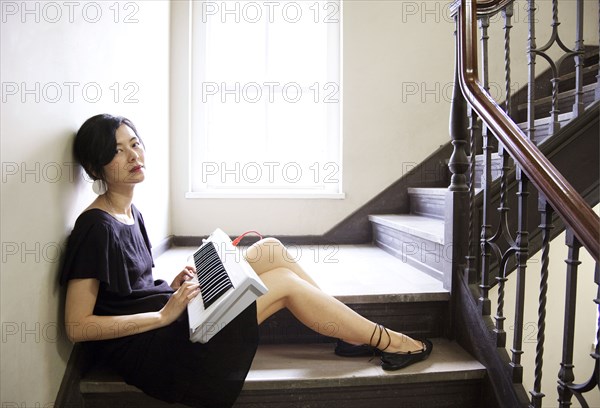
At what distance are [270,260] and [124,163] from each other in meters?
0.70

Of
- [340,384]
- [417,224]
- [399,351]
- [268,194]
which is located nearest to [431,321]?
[399,351]

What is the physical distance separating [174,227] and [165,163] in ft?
1.63

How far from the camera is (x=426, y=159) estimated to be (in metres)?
3.38

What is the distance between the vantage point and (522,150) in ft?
4.64

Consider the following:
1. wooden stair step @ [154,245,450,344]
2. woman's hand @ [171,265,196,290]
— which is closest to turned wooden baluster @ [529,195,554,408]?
wooden stair step @ [154,245,450,344]

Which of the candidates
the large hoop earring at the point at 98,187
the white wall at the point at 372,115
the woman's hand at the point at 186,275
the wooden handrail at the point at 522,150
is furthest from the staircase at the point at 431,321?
the white wall at the point at 372,115

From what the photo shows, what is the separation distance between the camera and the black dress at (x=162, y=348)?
1408 mm

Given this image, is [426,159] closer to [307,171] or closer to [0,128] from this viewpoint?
[307,171]

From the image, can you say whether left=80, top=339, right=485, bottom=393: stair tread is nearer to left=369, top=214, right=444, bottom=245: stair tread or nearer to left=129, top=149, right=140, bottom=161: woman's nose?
left=369, top=214, right=444, bottom=245: stair tread

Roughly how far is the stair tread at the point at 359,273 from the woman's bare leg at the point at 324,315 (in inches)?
8.0

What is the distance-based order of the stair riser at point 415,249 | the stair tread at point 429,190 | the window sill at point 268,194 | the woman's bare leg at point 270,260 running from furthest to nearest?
the window sill at point 268,194, the stair tread at point 429,190, the stair riser at point 415,249, the woman's bare leg at point 270,260

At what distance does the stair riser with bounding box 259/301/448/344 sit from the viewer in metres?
1.88

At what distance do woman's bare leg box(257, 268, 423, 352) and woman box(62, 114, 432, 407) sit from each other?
0.33 ft

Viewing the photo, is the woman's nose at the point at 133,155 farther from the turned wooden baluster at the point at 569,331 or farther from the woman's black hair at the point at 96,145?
the turned wooden baluster at the point at 569,331
